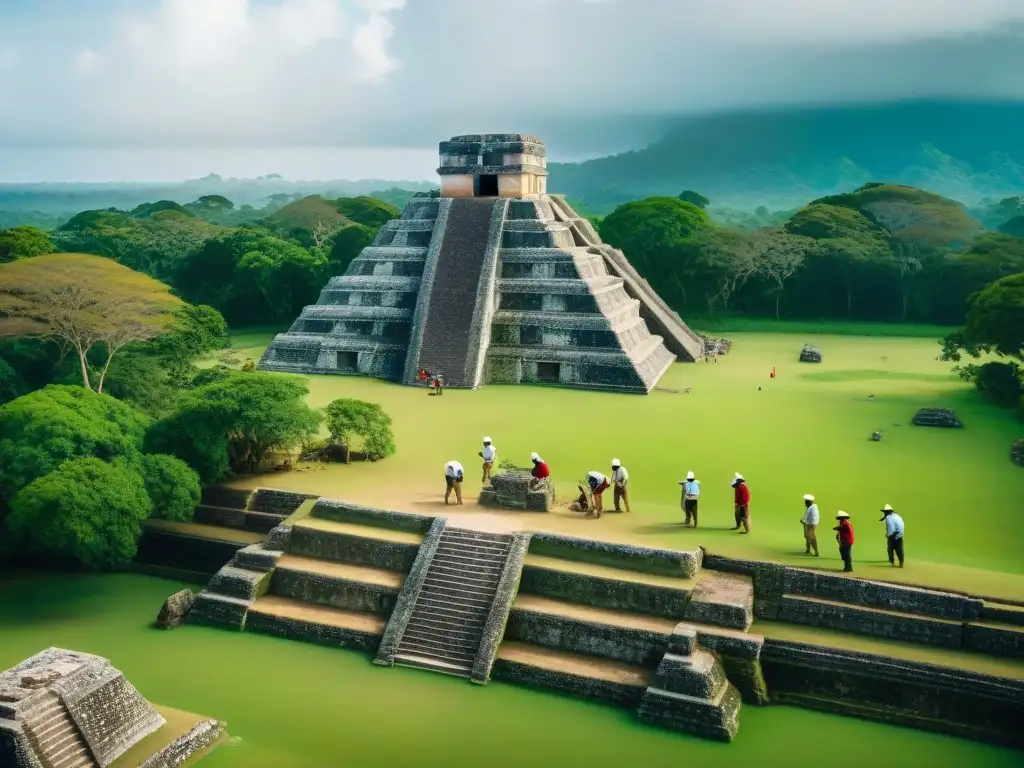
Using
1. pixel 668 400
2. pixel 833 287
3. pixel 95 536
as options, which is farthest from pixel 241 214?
pixel 95 536

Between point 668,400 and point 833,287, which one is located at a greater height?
point 833,287

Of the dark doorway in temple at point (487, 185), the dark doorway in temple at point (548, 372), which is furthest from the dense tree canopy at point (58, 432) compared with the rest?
the dark doorway in temple at point (487, 185)

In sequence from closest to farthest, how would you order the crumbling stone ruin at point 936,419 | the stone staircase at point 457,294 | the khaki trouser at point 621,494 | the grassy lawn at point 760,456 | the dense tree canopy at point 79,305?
the grassy lawn at point 760,456 → the khaki trouser at point 621,494 → the dense tree canopy at point 79,305 → the crumbling stone ruin at point 936,419 → the stone staircase at point 457,294

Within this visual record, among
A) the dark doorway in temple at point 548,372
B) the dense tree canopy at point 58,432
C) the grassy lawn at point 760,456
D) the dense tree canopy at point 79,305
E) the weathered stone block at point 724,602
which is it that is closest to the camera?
the weathered stone block at point 724,602

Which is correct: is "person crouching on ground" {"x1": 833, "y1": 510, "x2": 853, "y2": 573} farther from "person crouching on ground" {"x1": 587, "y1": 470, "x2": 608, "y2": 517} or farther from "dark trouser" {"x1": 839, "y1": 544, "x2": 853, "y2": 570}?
"person crouching on ground" {"x1": 587, "y1": 470, "x2": 608, "y2": 517}

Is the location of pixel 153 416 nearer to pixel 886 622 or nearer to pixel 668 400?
pixel 668 400

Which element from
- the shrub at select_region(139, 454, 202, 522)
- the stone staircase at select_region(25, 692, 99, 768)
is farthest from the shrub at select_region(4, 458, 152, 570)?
the stone staircase at select_region(25, 692, 99, 768)

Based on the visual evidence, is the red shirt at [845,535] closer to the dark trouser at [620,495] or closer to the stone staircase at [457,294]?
the dark trouser at [620,495]
